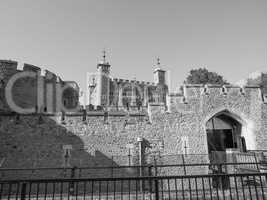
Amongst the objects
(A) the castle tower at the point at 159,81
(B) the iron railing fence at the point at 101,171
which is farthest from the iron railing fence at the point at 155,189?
(A) the castle tower at the point at 159,81

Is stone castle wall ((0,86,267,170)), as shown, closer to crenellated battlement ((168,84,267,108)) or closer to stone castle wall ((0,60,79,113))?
crenellated battlement ((168,84,267,108))

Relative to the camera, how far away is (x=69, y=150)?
35.7 ft

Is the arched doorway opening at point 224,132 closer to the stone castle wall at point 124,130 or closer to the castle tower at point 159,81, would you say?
the stone castle wall at point 124,130

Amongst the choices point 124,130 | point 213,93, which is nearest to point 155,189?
point 124,130

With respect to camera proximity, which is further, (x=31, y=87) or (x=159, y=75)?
(x=159, y=75)

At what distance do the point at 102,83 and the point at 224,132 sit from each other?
872 inches

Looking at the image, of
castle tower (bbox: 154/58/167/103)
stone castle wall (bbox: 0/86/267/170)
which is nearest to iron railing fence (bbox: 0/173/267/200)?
stone castle wall (bbox: 0/86/267/170)

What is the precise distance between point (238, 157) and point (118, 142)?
270 inches

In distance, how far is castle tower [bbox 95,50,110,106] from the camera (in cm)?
3148

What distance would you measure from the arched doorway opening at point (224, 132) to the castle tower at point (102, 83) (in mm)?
20864

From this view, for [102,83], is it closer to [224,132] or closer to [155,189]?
[224,132]

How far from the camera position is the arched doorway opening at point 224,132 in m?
13.0

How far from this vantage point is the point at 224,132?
44.3ft

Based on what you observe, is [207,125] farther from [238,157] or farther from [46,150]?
[46,150]
